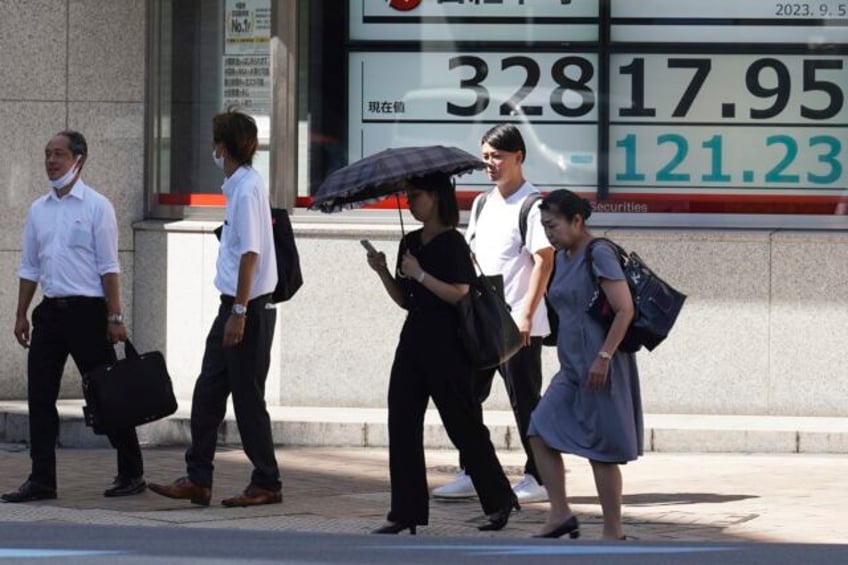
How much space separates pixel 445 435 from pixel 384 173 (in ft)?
12.7

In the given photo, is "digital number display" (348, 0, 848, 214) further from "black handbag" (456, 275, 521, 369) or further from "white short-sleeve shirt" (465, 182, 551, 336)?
"black handbag" (456, 275, 521, 369)

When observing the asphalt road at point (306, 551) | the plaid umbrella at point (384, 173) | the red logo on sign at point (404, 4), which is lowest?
the asphalt road at point (306, 551)

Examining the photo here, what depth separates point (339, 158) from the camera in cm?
1384

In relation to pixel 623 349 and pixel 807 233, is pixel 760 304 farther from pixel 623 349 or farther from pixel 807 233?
pixel 623 349

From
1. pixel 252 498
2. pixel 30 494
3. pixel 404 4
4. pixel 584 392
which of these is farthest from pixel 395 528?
pixel 404 4

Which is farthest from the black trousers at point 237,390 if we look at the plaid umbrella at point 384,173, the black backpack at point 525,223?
the black backpack at point 525,223

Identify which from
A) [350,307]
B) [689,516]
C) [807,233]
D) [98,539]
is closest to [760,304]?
[807,233]

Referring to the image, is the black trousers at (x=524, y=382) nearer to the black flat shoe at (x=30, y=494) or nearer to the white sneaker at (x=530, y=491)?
the white sneaker at (x=530, y=491)

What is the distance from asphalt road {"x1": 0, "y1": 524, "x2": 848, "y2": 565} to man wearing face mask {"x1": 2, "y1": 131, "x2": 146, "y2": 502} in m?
3.47

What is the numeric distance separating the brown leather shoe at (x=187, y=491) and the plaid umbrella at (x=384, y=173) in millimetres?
1553

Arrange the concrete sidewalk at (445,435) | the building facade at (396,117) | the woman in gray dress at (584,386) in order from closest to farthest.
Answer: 1. the woman in gray dress at (584,386)
2. the concrete sidewalk at (445,435)
3. the building facade at (396,117)

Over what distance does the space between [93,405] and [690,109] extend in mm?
5261

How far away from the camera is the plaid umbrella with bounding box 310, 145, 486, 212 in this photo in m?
8.88

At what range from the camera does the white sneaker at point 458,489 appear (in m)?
10.3
